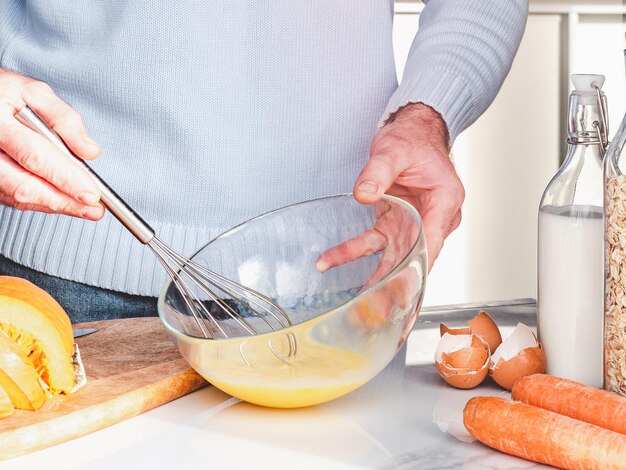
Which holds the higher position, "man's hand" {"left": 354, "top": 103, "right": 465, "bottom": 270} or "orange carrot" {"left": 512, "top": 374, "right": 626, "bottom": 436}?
"man's hand" {"left": 354, "top": 103, "right": 465, "bottom": 270}

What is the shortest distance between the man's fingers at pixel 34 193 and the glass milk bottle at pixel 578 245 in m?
0.40

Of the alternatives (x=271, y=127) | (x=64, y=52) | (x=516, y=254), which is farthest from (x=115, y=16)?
(x=516, y=254)

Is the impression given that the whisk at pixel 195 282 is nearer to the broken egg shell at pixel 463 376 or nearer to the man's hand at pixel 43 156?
the man's hand at pixel 43 156

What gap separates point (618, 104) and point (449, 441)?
235 centimetres

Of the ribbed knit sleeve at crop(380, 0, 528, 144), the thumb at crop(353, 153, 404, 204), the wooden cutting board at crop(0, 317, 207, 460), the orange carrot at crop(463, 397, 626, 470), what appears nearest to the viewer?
the orange carrot at crop(463, 397, 626, 470)

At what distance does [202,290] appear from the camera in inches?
33.3

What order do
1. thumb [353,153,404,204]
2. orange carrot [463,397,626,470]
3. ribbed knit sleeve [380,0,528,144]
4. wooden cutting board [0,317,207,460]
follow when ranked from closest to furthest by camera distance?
orange carrot [463,397,626,470] → wooden cutting board [0,317,207,460] → thumb [353,153,404,204] → ribbed knit sleeve [380,0,528,144]

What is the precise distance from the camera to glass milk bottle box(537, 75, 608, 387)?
71 centimetres


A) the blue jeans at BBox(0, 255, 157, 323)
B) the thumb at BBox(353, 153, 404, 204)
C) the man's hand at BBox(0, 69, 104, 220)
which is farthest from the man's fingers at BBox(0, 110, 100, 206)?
the blue jeans at BBox(0, 255, 157, 323)

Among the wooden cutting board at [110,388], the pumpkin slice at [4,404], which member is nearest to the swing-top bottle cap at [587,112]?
the wooden cutting board at [110,388]

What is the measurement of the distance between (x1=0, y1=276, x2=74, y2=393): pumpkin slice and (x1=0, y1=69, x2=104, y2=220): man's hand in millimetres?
90

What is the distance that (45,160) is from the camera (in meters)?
0.77

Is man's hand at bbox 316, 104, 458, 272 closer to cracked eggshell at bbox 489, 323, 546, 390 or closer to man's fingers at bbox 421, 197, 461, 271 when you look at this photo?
man's fingers at bbox 421, 197, 461, 271

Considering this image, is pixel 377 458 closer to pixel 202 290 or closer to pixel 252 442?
pixel 252 442
